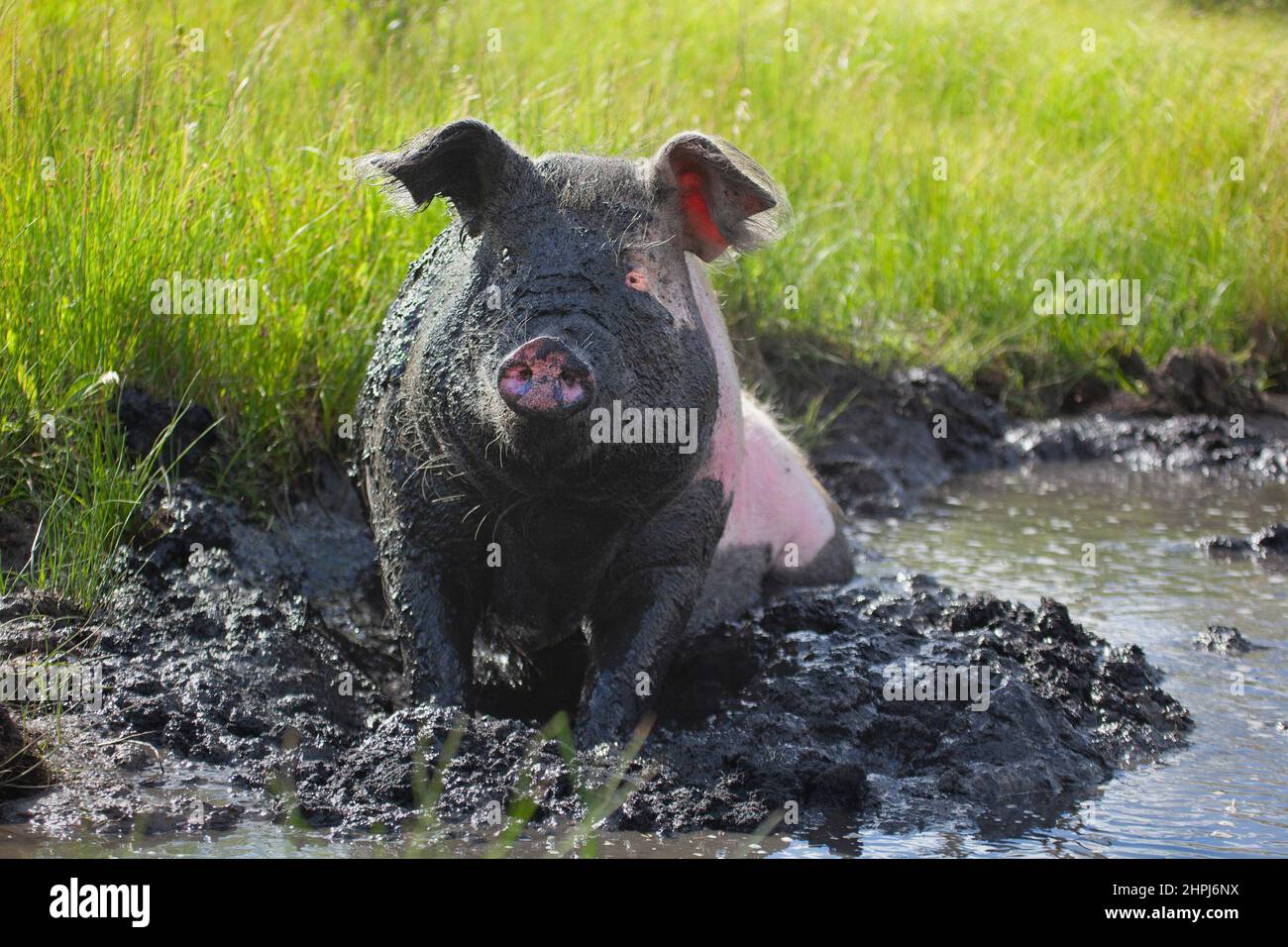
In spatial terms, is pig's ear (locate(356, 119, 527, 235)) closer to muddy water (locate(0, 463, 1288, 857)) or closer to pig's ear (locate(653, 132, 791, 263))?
pig's ear (locate(653, 132, 791, 263))

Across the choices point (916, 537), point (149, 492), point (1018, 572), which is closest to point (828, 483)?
point (916, 537)

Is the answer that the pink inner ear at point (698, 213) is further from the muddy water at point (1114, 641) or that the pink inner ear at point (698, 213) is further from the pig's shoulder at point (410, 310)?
the muddy water at point (1114, 641)

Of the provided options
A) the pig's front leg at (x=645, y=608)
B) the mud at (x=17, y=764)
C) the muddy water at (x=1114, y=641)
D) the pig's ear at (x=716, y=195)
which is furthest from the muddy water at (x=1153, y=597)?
the mud at (x=17, y=764)

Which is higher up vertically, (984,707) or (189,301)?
(189,301)

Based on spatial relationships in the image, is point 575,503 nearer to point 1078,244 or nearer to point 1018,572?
point 1018,572

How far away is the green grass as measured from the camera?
18.7 ft

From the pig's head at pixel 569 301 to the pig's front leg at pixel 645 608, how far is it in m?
0.28

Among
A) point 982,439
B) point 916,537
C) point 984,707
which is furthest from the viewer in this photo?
point 982,439

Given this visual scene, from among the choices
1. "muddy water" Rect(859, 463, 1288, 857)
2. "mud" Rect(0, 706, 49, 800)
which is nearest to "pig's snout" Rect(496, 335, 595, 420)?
"muddy water" Rect(859, 463, 1288, 857)

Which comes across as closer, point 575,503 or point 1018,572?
point 575,503

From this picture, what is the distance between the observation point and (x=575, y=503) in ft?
14.5

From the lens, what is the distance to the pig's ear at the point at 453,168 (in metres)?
4.42

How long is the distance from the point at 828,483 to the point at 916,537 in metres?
0.81

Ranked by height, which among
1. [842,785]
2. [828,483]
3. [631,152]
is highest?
[631,152]
